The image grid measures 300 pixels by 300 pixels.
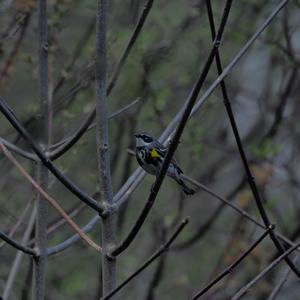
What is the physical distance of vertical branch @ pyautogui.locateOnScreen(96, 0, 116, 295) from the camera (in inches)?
92.1

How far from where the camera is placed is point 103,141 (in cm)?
240

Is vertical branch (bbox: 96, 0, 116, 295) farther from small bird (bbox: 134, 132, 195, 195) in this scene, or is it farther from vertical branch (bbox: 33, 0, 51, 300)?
small bird (bbox: 134, 132, 195, 195)

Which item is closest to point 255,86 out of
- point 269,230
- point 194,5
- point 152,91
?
point 194,5

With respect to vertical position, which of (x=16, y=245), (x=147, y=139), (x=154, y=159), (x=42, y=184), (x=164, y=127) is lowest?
(x=16, y=245)

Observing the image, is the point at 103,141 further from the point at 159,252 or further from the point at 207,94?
the point at 159,252

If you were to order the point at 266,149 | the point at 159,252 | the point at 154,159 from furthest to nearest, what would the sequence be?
the point at 266,149
the point at 154,159
the point at 159,252

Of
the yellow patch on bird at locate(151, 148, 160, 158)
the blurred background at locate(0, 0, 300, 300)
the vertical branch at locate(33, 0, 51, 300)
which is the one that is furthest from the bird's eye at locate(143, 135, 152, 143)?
the vertical branch at locate(33, 0, 51, 300)

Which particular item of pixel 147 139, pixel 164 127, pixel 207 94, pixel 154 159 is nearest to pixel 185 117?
pixel 207 94

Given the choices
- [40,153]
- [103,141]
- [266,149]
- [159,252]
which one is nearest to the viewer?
[159,252]

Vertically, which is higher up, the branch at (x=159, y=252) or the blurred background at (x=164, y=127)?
the blurred background at (x=164, y=127)

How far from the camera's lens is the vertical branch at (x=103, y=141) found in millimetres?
2340

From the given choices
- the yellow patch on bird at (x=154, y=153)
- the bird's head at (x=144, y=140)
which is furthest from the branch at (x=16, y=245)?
the bird's head at (x=144, y=140)

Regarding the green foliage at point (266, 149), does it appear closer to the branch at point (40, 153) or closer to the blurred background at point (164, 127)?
the blurred background at point (164, 127)

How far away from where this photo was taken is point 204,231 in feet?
20.1
